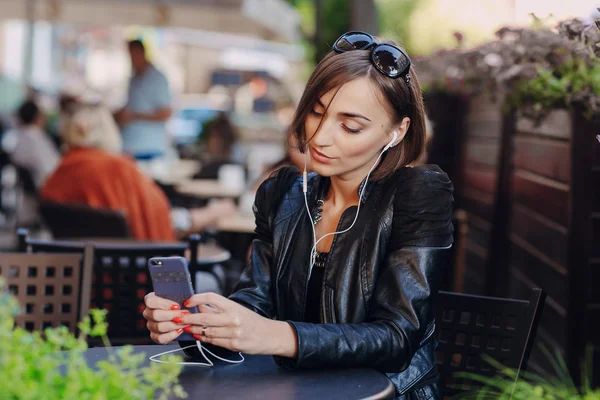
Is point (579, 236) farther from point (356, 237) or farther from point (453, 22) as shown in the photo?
point (453, 22)

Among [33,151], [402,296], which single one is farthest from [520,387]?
[33,151]

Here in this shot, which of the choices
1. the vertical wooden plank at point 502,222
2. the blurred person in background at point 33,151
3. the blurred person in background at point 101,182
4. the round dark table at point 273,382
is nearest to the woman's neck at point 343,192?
the round dark table at point 273,382

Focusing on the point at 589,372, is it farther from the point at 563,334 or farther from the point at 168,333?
the point at 168,333

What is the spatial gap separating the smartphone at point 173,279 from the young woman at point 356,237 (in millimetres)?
24

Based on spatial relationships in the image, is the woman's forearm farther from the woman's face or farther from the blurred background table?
the blurred background table

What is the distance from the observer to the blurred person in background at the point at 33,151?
8.93 metres

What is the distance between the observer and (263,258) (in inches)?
96.7

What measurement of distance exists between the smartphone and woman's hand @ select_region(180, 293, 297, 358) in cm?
7

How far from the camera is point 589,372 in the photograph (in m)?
3.46

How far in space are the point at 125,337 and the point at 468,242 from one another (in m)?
4.28

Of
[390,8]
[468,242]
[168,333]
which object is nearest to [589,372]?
[168,333]

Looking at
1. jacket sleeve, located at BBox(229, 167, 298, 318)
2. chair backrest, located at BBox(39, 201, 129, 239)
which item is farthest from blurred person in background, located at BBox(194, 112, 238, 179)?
jacket sleeve, located at BBox(229, 167, 298, 318)

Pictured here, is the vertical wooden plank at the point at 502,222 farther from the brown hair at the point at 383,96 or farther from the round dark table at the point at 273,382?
the round dark table at the point at 273,382

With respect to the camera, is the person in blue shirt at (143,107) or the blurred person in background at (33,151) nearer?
the person in blue shirt at (143,107)
